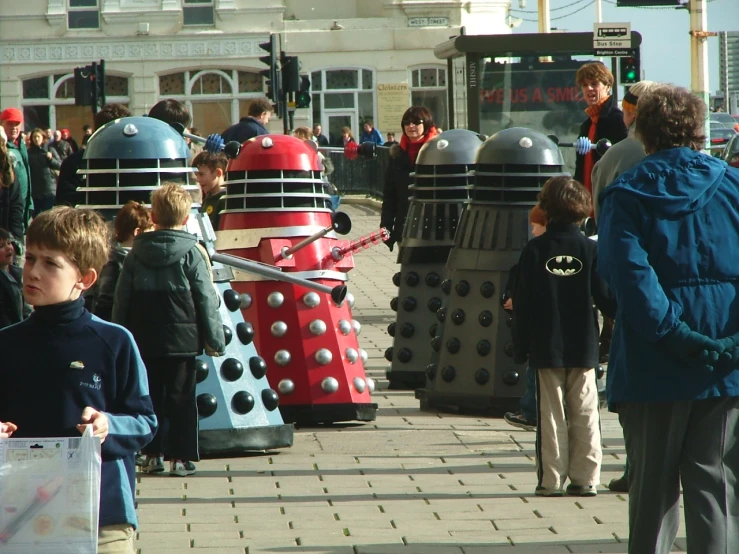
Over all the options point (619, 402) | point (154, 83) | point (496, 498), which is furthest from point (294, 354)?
point (154, 83)

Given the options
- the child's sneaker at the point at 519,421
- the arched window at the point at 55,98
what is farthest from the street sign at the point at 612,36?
the arched window at the point at 55,98

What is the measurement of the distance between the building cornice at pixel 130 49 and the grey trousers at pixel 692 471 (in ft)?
132

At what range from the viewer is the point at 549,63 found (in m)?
19.8

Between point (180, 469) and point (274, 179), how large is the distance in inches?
78.2

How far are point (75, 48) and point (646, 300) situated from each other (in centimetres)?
4120

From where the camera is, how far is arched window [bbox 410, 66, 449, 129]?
43.7m

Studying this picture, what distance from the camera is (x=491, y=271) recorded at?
8.52 metres

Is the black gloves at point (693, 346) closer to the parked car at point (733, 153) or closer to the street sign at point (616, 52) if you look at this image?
the street sign at point (616, 52)

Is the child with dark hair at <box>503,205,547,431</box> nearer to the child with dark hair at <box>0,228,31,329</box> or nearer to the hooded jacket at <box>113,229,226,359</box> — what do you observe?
the hooded jacket at <box>113,229,226,359</box>

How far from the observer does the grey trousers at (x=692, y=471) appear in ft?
13.6

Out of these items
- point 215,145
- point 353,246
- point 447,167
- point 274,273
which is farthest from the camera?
point 447,167

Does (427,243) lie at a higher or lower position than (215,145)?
lower

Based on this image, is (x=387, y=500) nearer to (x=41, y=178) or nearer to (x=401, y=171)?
(x=401, y=171)

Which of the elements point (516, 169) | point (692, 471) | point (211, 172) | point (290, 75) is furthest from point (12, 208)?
point (290, 75)
